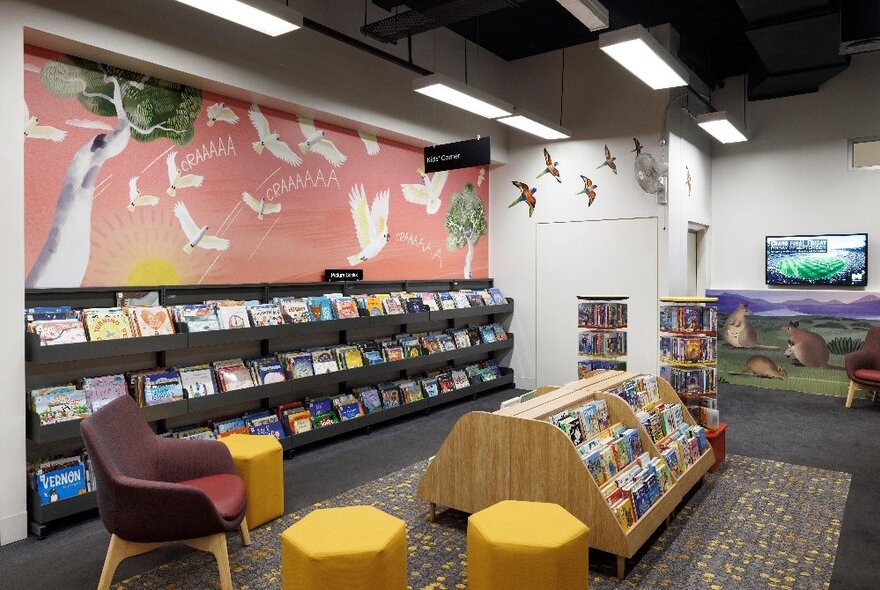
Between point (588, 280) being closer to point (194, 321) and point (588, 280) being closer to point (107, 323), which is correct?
point (194, 321)

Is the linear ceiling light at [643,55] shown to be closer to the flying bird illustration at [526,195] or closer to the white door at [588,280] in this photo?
the white door at [588,280]

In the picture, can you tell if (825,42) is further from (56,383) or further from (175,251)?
(56,383)

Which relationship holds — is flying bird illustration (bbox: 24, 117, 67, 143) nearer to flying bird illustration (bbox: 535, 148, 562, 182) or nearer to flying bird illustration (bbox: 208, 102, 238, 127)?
flying bird illustration (bbox: 208, 102, 238, 127)

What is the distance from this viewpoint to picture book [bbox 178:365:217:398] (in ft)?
15.3

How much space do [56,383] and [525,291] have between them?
5806 millimetres

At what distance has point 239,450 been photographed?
3797 millimetres

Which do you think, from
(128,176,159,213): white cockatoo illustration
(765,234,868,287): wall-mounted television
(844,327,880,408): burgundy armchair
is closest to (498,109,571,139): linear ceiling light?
(128,176,159,213): white cockatoo illustration

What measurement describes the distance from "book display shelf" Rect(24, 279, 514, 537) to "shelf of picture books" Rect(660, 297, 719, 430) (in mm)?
2793

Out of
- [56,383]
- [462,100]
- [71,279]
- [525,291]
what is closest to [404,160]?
[462,100]

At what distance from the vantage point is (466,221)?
818cm

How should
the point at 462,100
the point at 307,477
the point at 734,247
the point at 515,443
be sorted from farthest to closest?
the point at 734,247, the point at 462,100, the point at 307,477, the point at 515,443

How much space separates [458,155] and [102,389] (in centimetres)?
395

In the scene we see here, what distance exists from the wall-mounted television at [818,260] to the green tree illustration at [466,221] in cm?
438

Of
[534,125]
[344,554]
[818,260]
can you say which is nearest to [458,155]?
[534,125]
